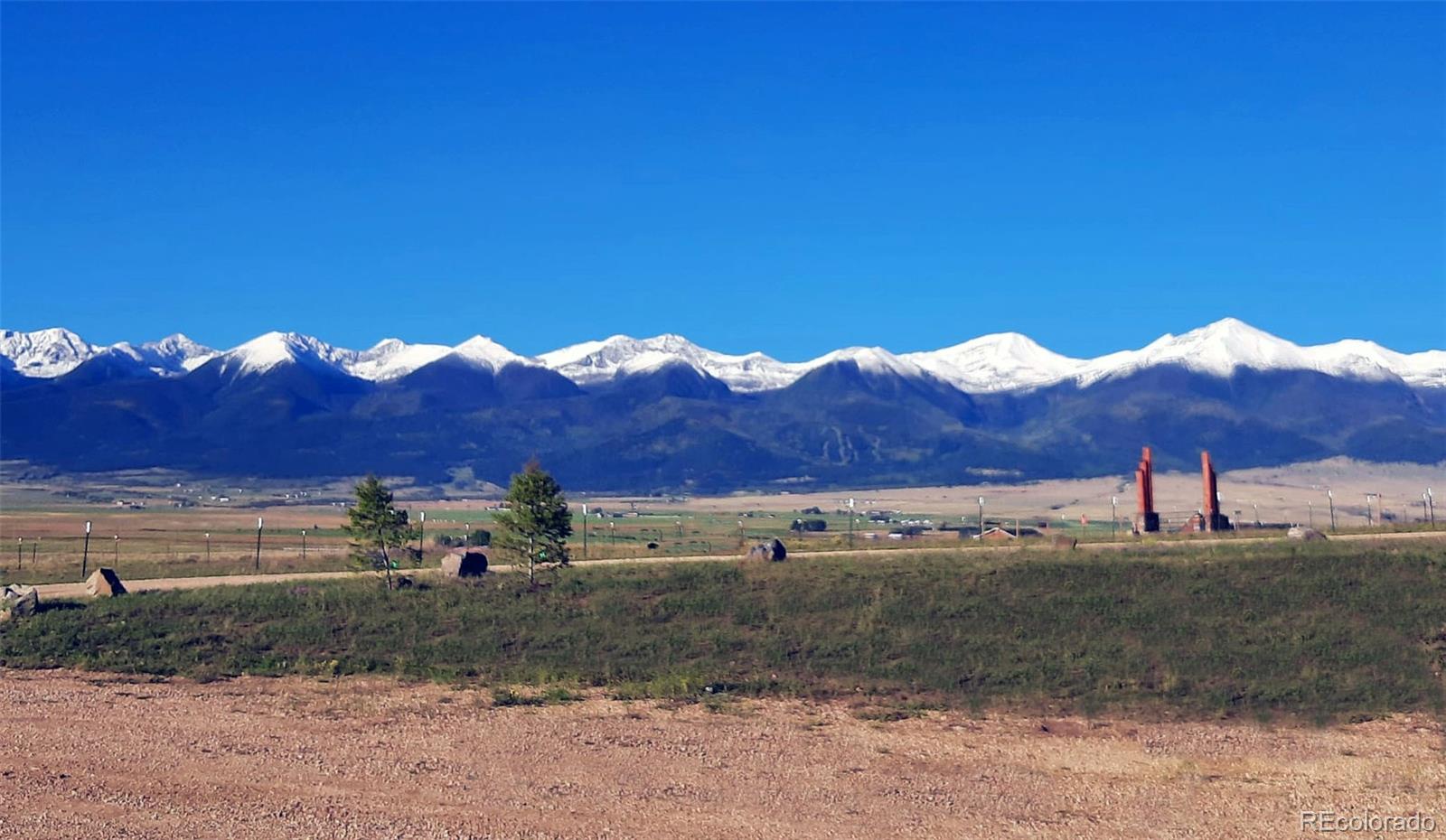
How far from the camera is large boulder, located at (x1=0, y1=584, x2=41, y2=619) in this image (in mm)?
43906

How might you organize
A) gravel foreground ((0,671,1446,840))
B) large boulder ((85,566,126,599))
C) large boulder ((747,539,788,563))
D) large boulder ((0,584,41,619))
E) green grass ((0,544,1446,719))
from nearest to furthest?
gravel foreground ((0,671,1446,840))
green grass ((0,544,1446,719))
large boulder ((0,584,41,619))
large boulder ((85,566,126,599))
large boulder ((747,539,788,563))

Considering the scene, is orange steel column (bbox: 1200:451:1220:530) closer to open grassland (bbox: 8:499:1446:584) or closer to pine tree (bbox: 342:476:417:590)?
open grassland (bbox: 8:499:1446:584)

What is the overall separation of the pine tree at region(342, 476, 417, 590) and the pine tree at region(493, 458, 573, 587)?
4.25 m

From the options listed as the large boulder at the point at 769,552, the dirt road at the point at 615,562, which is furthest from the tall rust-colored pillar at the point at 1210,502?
the large boulder at the point at 769,552

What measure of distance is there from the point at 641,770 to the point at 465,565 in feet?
80.7

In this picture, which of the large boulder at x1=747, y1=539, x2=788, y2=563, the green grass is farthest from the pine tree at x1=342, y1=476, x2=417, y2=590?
the large boulder at x1=747, y1=539, x2=788, y2=563

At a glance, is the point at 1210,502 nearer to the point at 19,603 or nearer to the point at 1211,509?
the point at 1211,509

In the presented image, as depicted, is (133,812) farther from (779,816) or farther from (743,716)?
(743,716)

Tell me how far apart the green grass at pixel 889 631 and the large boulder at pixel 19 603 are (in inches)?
39.4

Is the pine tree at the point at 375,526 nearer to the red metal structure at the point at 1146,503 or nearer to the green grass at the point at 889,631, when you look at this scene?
the green grass at the point at 889,631

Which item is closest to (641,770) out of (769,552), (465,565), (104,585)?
(465,565)

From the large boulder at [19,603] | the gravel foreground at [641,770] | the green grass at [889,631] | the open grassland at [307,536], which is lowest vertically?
the gravel foreground at [641,770]

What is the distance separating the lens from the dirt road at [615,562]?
52.9m

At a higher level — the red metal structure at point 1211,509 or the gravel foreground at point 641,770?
the red metal structure at point 1211,509
